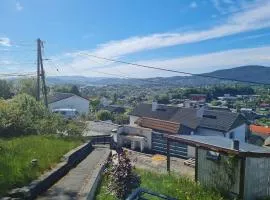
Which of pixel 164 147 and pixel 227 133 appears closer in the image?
pixel 164 147

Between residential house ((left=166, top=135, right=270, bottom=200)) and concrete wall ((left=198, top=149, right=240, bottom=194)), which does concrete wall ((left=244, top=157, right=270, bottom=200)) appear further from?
concrete wall ((left=198, top=149, right=240, bottom=194))

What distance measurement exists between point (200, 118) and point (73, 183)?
26.3 metres

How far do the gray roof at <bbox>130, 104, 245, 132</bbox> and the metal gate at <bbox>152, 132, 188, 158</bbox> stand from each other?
414cm

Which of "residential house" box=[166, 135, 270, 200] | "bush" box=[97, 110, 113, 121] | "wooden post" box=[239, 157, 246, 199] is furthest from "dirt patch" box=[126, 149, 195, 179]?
"bush" box=[97, 110, 113, 121]

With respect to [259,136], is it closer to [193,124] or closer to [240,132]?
[240,132]

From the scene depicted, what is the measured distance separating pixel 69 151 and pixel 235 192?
285 inches

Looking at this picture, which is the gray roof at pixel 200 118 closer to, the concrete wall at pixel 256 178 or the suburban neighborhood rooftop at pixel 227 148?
the suburban neighborhood rooftop at pixel 227 148

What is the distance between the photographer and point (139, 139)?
31.5 m

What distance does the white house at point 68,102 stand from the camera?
5241cm

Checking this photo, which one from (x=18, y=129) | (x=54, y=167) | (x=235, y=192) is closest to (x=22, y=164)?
(x=54, y=167)

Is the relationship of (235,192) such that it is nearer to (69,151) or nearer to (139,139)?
(69,151)

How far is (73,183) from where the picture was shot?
9766mm

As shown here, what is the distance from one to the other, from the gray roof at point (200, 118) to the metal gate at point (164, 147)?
4.14 meters

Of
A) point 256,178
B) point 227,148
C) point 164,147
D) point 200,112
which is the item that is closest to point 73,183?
point 227,148
